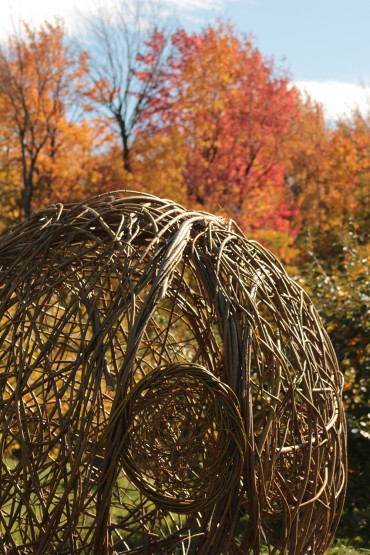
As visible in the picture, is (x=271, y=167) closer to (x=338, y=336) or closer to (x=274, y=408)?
(x=338, y=336)

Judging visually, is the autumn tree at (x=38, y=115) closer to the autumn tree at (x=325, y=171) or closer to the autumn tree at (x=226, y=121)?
the autumn tree at (x=226, y=121)

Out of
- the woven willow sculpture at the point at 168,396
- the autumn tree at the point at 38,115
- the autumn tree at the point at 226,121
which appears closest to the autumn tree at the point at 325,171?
the autumn tree at the point at 226,121

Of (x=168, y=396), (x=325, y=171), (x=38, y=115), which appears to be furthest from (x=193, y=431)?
(x=325, y=171)

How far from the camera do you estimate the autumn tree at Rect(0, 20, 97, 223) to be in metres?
15.2

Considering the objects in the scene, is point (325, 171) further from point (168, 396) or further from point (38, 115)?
point (168, 396)

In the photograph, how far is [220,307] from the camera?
2.19 metres

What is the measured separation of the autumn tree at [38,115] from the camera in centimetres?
1523

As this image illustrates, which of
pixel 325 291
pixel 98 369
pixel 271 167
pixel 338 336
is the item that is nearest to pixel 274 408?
pixel 98 369

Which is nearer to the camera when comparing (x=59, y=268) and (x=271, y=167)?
(x=59, y=268)

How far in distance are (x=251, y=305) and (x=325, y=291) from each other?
152 inches

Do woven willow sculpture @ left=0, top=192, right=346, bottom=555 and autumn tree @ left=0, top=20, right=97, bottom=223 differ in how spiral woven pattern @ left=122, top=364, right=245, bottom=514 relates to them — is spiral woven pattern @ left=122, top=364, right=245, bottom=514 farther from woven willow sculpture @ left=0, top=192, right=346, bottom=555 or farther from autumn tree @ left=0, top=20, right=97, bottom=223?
autumn tree @ left=0, top=20, right=97, bottom=223

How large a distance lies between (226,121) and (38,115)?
4.26 m

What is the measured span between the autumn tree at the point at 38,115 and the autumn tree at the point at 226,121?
6.48 ft

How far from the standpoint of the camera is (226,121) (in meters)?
16.8
